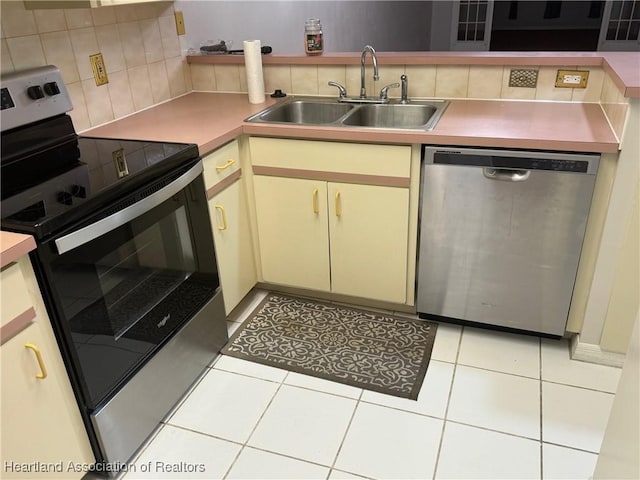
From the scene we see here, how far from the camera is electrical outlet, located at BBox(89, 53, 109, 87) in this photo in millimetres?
2111

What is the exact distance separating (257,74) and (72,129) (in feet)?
3.03

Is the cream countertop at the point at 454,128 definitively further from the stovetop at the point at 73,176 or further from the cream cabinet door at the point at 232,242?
the cream cabinet door at the point at 232,242

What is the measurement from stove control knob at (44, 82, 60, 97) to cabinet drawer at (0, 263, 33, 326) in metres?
0.84

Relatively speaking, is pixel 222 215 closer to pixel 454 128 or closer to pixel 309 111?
pixel 309 111

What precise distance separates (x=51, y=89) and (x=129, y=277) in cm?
77

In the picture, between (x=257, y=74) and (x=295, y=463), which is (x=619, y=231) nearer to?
(x=295, y=463)

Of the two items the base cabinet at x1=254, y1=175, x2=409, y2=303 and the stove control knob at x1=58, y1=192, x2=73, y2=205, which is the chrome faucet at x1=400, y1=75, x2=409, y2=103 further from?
the stove control knob at x1=58, y1=192, x2=73, y2=205

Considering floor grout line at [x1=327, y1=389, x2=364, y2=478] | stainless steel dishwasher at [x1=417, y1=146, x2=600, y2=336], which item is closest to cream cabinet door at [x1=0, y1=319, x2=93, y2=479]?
floor grout line at [x1=327, y1=389, x2=364, y2=478]

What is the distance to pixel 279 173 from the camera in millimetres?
2191

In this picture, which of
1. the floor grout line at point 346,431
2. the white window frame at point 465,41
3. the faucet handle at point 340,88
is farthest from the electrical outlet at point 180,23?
the white window frame at point 465,41

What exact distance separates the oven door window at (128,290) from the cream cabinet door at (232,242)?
17cm

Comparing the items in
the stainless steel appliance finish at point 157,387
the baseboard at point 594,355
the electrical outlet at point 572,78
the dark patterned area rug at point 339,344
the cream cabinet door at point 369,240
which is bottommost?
the dark patterned area rug at point 339,344

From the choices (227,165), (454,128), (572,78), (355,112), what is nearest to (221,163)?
(227,165)

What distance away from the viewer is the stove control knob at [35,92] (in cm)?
174
